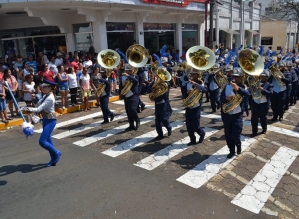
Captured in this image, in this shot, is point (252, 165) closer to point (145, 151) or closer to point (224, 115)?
point (224, 115)

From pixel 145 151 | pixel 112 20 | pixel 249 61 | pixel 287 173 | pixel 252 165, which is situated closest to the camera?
pixel 287 173

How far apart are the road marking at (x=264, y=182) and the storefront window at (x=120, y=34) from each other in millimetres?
11394

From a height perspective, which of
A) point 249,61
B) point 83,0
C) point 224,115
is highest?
point 83,0

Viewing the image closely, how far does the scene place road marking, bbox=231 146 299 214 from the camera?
433cm

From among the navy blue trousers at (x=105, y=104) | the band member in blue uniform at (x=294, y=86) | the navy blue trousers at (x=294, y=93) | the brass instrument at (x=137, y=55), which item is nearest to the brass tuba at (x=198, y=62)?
the brass instrument at (x=137, y=55)

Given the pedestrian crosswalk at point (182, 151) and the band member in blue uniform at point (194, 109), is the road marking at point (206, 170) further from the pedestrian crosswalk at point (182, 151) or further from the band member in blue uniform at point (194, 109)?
the band member in blue uniform at point (194, 109)

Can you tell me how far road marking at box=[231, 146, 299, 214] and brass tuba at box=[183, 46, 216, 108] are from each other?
1.98 m

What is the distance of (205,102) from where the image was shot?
36.9ft

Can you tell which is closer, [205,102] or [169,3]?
[205,102]

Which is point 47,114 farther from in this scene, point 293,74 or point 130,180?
point 293,74

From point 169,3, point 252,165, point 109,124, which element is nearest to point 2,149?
point 109,124

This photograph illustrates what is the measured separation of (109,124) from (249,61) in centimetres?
452

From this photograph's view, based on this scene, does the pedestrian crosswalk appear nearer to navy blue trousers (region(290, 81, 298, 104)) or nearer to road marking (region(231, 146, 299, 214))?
road marking (region(231, 146, 299, 214))

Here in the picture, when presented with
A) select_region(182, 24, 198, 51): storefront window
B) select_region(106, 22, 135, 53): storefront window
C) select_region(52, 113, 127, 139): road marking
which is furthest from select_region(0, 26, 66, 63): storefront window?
select_region(182, 24, 198, 51): storefront window
